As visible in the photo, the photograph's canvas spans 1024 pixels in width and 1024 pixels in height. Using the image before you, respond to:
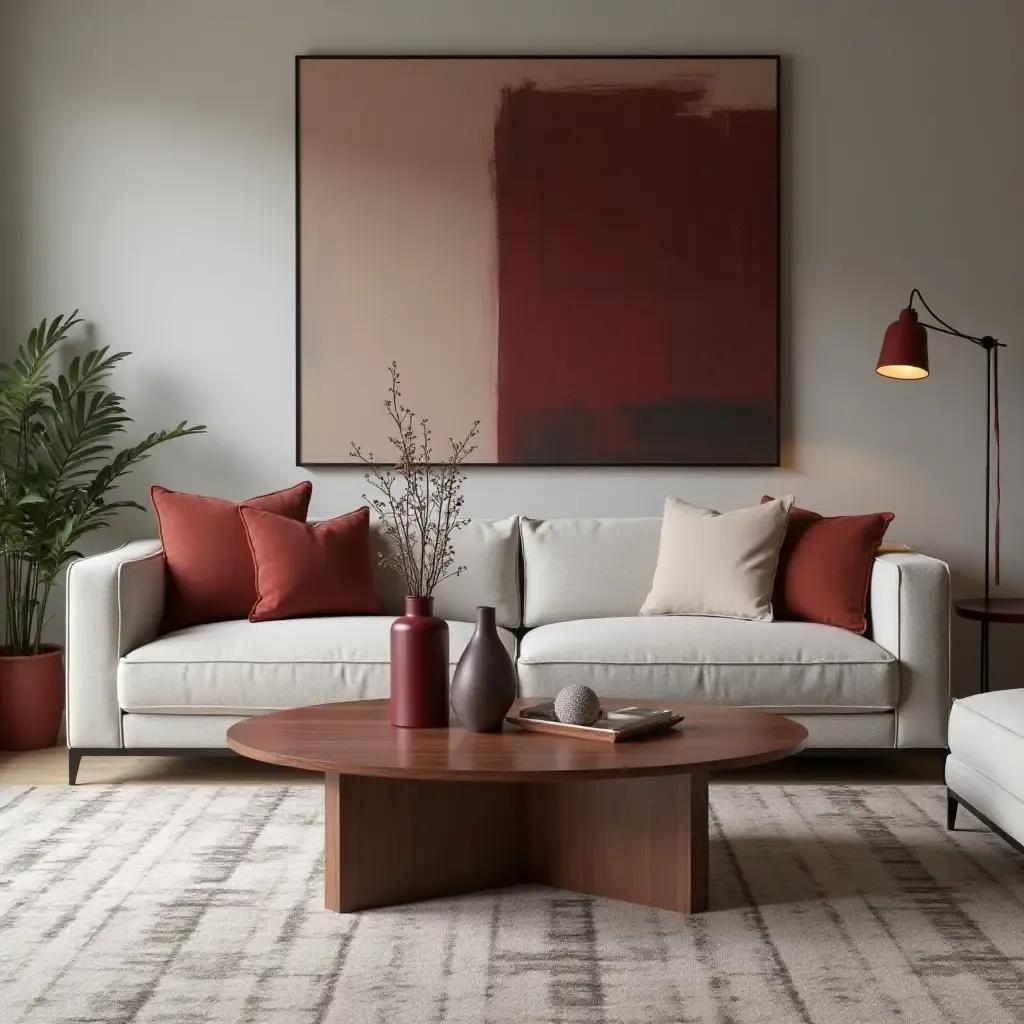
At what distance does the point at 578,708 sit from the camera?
2820mm

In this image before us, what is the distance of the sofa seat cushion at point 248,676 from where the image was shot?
3820 millimetres

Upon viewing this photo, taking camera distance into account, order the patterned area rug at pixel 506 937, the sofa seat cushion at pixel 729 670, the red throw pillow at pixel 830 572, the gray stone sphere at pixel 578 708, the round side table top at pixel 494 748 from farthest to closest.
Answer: the red throw pillow at pixel 830 572 < the sofa seat cushion at pixel 729 670 < the gray stone sphere at pixel 578 708 < the round side table top at pixel 494 748 < the patterned area rug at pixel 506 937

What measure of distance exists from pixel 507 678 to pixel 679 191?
2649 mm

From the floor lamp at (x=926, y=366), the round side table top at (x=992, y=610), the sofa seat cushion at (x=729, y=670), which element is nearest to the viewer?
the sofa seat cushion at (x=729, y=670)

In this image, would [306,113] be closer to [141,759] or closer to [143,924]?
[141,759]

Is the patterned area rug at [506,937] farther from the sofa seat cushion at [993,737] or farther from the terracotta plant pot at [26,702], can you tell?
the terracotta plant pot at [26,702]

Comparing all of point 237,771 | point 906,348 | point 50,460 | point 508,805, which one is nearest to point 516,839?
point 508,805

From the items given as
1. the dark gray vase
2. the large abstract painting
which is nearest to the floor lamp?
the large abstract painting

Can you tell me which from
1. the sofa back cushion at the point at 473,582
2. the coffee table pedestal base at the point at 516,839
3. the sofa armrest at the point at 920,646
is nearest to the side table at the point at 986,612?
the sofa armrest at the point at 920,646

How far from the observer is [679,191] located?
193 inches

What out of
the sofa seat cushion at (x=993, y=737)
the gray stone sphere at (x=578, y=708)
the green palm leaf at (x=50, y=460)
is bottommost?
the sofa seat cushion at (x=993, y=737)

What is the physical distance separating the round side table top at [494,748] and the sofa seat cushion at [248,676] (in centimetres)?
73

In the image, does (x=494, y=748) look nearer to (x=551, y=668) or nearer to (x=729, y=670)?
(x=551, y=668)

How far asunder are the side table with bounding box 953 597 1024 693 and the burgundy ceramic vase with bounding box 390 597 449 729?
7.09 ft
